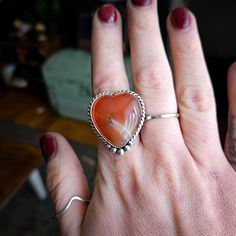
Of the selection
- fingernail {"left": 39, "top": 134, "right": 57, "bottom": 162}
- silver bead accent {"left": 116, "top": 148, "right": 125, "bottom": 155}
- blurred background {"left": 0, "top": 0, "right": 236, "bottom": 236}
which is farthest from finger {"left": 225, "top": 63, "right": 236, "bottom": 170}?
blurred background {"left": 0, "top": 0, "right": 236, "bottom": 236}

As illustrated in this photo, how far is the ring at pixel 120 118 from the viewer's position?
1.66 ft

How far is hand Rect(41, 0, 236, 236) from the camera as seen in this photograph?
1.61ft

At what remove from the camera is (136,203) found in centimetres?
51

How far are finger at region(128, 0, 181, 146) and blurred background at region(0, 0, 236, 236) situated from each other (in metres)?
0.84

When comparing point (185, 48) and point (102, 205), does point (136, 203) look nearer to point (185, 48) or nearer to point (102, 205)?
point (102, 205)

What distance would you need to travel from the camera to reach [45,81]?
1.96m

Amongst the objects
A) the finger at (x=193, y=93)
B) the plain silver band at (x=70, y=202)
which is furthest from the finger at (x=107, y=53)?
the plain silver band at (x=70, y=202)

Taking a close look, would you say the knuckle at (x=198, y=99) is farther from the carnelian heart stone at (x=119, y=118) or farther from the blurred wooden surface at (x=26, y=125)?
the blurred wooden surface at (x=26, y=125)

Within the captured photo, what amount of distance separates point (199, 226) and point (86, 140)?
4.69 ft

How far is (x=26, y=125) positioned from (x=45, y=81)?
337mm

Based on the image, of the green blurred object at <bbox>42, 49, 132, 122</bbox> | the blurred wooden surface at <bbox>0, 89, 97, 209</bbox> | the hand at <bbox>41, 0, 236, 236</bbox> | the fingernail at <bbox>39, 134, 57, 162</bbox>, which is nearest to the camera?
the hand at <bbox>41, 0, 236, 236</bbox>

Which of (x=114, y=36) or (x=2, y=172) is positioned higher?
(x=114, y=36)

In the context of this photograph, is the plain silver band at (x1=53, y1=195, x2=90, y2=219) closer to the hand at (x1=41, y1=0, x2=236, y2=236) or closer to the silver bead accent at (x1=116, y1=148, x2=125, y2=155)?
the hand at (x1=41, y1=0, x2=236, y2=236)

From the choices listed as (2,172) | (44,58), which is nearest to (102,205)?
(2,172)
